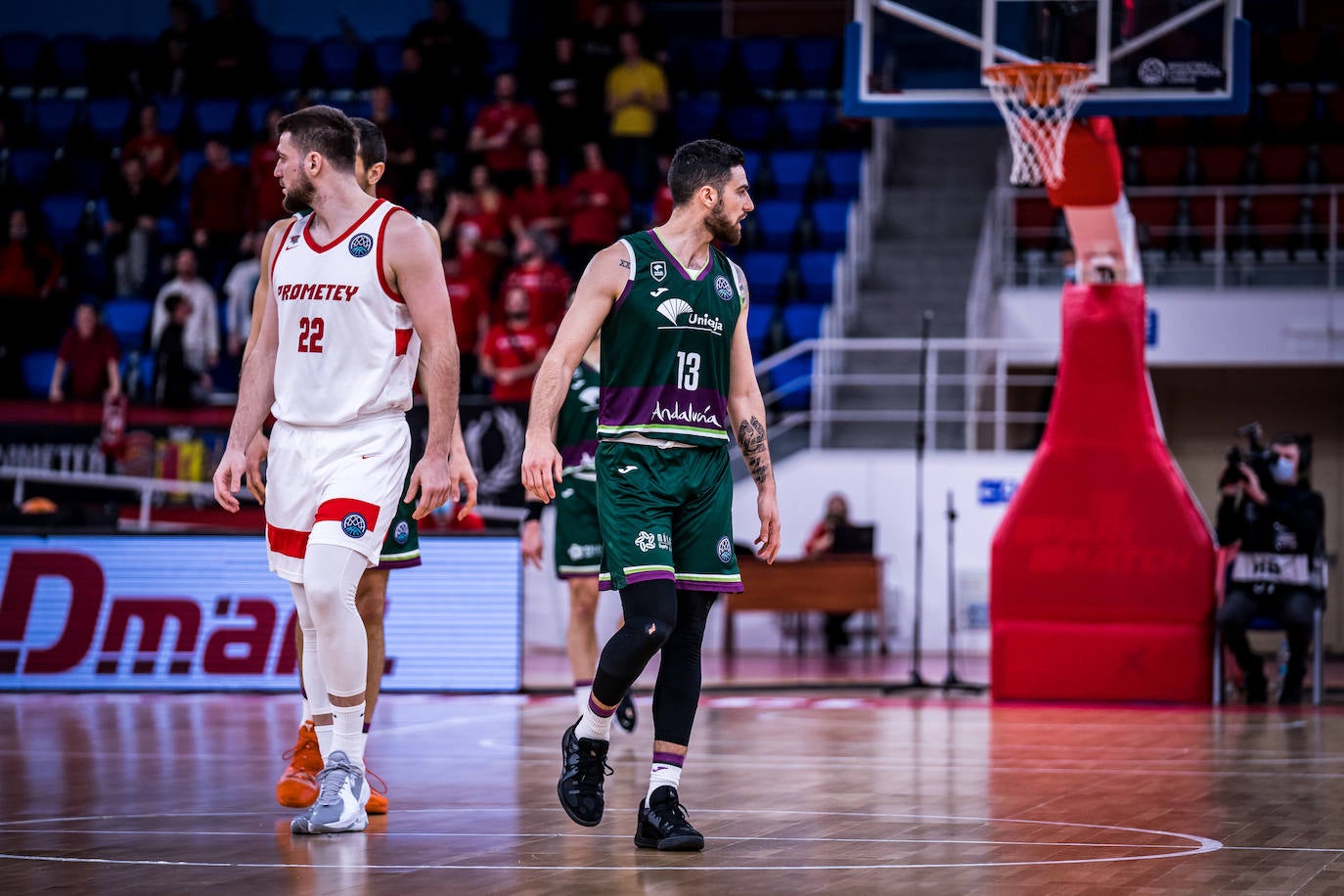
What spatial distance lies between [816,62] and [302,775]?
1609 centimetres

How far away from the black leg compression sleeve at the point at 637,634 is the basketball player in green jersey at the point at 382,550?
592mm

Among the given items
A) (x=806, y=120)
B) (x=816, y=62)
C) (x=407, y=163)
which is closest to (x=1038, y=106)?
(x=407, y=163)

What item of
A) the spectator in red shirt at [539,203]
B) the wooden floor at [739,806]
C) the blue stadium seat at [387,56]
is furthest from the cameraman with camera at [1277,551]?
the blue stadium seat at [387,56]

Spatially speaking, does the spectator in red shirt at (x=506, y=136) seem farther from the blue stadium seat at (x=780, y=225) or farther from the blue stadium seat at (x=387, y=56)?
the blue stadium seat at (x=387, y=56)

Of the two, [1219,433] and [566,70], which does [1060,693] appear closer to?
[1219,433]

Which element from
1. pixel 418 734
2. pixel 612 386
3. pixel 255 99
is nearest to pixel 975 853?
pixel 612 386

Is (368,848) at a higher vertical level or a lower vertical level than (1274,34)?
lower

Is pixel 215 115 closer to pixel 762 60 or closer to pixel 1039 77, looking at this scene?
pixel 762 60

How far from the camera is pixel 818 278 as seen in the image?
1811 cm

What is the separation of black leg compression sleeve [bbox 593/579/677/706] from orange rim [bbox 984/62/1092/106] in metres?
5.53

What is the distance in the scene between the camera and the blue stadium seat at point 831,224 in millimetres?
18625

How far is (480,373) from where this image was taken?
16500 millimetres

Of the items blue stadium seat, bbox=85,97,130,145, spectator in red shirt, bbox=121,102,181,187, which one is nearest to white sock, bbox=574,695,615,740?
spectator in red shirt, bbox=121,102,181,187

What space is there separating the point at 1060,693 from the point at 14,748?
20.2ft
